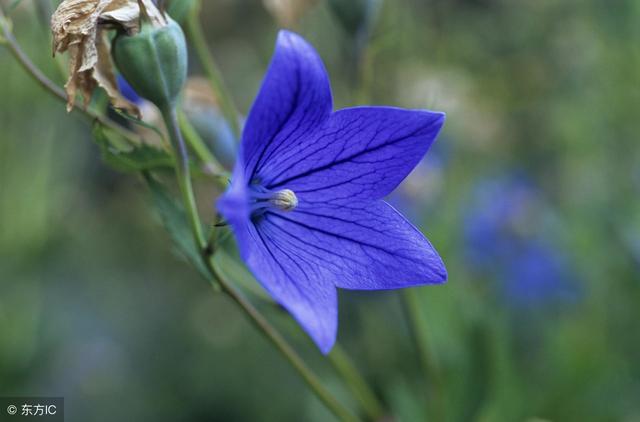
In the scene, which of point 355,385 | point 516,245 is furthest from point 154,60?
point 516,245

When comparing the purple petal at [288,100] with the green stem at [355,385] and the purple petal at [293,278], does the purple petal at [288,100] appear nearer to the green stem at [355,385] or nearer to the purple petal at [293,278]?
the purple petal at [293,278]

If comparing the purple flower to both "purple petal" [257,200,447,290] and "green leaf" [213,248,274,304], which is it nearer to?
"purple petal" [257,200,447,290]

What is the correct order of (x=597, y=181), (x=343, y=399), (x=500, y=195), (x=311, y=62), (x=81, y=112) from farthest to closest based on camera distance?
(x=500, y=195)
(x=597, y=181)
(x=343, y=399)
(x=81, y=112)
(x=311, y=62)

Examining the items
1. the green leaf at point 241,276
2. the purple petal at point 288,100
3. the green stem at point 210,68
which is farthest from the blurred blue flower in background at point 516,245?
the purple petal at point 288,100

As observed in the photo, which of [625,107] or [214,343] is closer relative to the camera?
[625,107]

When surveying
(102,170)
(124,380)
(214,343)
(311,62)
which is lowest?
(124,380)

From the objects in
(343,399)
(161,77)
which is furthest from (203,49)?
(343,399)

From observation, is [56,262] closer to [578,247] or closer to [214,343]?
[214,343]

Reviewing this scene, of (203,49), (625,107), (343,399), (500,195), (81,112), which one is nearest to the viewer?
(81,112)

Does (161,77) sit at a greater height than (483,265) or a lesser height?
greater

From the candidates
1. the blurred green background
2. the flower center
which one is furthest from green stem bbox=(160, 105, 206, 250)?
the blurred green background
